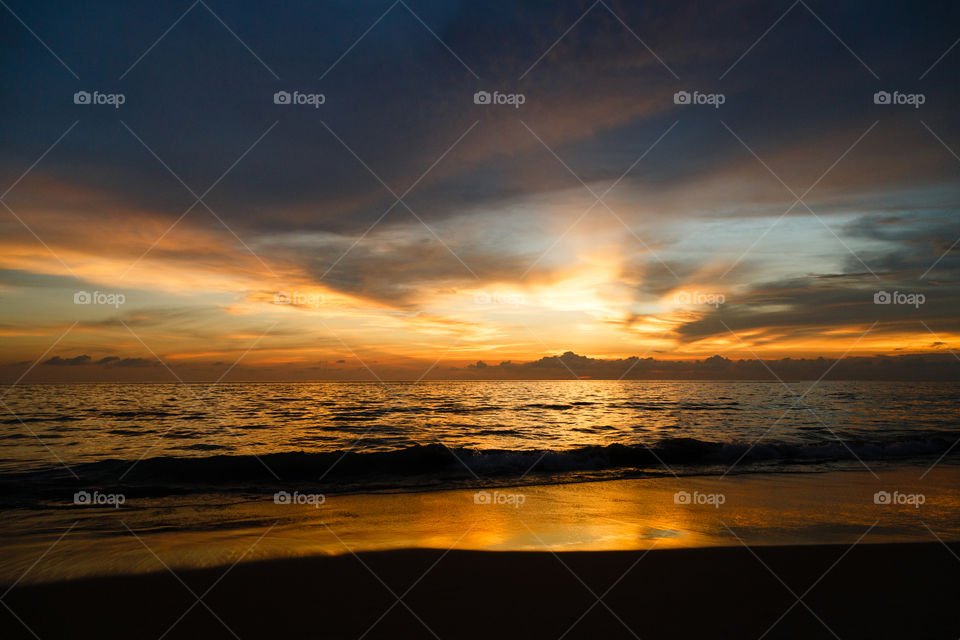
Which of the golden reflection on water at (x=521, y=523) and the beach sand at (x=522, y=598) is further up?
the golden reflection on water at (x=521, y=523)

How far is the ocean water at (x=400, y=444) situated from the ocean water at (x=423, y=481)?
0.34 feet

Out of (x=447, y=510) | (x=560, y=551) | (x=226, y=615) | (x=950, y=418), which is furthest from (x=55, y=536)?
(x=950, y=418)

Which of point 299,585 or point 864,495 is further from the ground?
point 864,495

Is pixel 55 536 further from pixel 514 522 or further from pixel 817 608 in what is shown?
pixel 817 608

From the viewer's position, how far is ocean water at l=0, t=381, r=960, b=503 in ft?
43.5

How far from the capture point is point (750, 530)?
7.56 meters

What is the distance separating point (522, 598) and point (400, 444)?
44.1 feet

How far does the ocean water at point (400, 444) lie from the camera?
13.3 m

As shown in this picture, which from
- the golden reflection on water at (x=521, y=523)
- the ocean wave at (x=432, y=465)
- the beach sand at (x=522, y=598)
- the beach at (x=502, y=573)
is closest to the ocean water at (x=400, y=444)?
the ocean wave at (x=432, y=465)

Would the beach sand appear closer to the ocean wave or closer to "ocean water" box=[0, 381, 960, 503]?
"ocean water" box=[0, 381, 960, 503]

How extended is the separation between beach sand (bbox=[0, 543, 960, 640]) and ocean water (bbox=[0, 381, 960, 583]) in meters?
0.64

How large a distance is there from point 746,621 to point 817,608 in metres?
0.84

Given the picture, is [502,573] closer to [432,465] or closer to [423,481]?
[423,481]

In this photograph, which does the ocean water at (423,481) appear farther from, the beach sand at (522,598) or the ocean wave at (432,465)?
the beach sand at (522,598)
